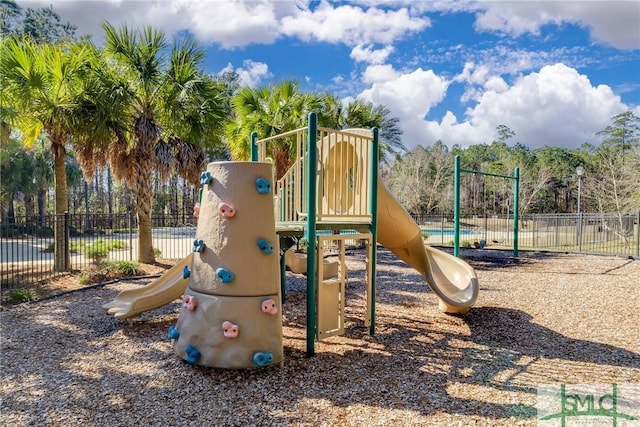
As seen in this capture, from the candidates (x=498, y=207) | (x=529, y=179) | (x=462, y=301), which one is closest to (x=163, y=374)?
Result: (x=462, y=301)

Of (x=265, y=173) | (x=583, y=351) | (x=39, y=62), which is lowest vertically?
(x=583, y=351)

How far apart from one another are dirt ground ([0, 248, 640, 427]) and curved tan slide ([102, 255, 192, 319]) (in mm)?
255

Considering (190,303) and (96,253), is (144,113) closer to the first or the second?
Answer: (96,253)

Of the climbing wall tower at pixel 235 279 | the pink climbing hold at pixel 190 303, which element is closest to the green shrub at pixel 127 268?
the climbing wall tower at pixel 235 279

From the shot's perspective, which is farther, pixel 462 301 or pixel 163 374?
pixel 462 301

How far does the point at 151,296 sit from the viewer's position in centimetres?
595

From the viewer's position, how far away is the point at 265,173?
4.59 metres

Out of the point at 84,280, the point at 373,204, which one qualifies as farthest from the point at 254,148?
the point at 84,280

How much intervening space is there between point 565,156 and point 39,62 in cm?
5763

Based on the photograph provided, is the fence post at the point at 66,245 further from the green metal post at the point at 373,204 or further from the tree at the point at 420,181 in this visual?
the tree at the point at 420,181

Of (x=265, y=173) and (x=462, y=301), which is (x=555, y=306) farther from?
(x=265, y=173)

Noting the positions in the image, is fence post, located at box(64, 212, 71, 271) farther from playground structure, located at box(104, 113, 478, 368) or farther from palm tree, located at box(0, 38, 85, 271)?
playground structure, located at box(104, 113, 478, 368)

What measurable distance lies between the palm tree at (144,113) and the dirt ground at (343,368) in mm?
3813

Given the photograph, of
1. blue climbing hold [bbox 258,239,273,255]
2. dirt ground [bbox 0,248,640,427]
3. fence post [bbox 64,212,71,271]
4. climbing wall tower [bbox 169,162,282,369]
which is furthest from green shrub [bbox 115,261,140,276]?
blue climbing hold [bbox 258,239,273,255]
